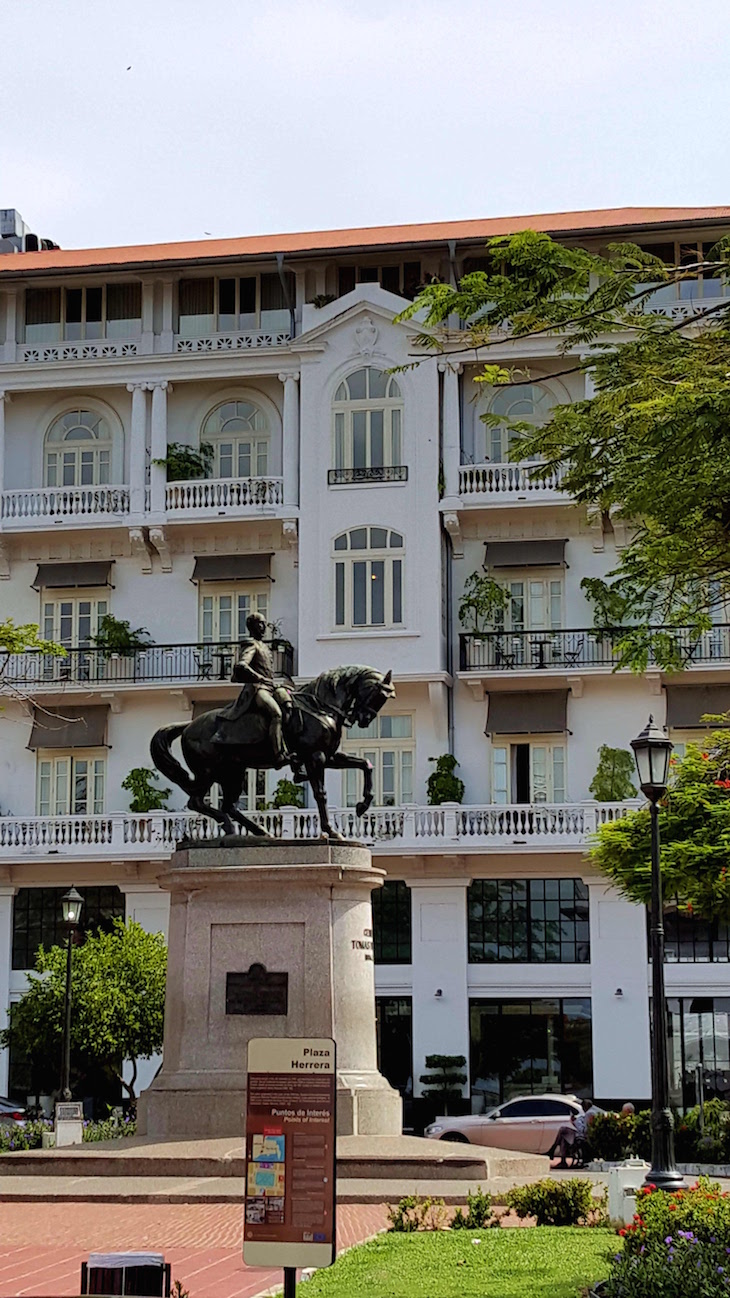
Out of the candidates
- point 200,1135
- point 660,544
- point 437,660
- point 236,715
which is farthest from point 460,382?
point 660,544

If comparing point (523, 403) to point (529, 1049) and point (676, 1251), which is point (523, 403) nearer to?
point (529, 1049)

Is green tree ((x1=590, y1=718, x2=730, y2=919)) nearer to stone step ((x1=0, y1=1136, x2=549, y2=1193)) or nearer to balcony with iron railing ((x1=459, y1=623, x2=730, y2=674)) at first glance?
stone step ((x1=0, y1=1136, x2=549, y2=1193))

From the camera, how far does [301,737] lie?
76.6 feet

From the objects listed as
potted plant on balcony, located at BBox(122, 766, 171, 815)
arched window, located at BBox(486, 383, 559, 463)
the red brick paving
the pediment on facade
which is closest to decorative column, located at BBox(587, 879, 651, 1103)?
potted plant on balcony, located at BBox(122, 766, 171, 815)

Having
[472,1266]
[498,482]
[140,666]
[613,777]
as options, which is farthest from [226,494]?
[472,1266]

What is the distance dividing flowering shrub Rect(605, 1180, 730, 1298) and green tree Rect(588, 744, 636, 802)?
31.4 meters

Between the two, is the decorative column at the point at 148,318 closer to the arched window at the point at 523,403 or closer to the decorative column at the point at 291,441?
the decorative column at the point at 291,441

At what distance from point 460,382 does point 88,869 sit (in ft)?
49.2

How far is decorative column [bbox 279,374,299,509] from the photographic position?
152 feet

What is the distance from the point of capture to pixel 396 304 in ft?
150

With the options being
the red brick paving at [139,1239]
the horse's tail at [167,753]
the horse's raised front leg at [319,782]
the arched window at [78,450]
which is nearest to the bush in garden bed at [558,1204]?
the red brick paving at [139,1239]

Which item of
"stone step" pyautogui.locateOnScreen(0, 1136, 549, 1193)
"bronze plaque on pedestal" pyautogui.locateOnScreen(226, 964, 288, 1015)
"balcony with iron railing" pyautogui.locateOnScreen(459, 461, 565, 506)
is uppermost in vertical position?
"balcony with iron railing" pyautogui.locateOnScreen(459, 461, 565, 506)

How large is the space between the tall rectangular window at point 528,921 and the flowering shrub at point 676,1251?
31621 mm

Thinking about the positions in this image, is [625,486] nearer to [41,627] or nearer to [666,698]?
[666,698]
